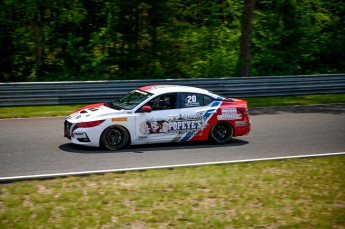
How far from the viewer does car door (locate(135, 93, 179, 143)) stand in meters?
11.8

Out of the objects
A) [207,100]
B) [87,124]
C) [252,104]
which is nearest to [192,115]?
[207,100]

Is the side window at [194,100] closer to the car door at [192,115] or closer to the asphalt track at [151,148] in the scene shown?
the car door at [192,115]

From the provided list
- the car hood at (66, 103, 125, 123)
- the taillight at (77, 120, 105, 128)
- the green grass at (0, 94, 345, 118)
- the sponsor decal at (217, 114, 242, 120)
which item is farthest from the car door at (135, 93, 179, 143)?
the green grass at (0, 94, 345, 118)

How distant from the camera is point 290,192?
848cm

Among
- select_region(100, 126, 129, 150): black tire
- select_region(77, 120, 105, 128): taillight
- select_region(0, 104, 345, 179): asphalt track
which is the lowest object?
select_region(0, 104, 345, 179): asphalt track

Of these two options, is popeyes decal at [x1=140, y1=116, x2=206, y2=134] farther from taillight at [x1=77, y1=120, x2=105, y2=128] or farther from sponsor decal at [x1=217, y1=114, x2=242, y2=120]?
taillight at [x1=77, y1=120, x2=105, y2=128]

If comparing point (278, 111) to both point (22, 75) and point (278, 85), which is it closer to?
point (278, 85)

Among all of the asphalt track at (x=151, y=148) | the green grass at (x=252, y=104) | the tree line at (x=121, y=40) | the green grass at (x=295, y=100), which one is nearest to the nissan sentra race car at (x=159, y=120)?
the asphalt track at (x=151, y=148)

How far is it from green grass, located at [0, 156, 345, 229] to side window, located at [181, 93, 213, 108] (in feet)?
9.38

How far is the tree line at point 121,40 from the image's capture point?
2258 centimetres

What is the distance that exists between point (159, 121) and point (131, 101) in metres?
0.96

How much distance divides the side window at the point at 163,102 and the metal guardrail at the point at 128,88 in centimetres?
636

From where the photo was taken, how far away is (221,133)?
12.8 m

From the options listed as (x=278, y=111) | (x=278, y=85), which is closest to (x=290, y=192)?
(x=278, y=111)
